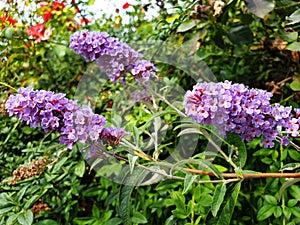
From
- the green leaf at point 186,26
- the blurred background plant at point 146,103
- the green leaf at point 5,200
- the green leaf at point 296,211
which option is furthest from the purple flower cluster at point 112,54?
the green leaf at point 296,211

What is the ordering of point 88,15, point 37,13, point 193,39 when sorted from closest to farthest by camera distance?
point 193,39 → point 37,13 → point 88,15

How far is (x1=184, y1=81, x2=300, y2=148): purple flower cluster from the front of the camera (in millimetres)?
1022

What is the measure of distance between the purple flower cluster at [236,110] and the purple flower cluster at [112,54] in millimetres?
401

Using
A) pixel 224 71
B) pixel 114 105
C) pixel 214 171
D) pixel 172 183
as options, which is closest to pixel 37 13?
pixel 114 105

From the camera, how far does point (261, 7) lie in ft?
5.10

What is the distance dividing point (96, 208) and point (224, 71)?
780 millimetres

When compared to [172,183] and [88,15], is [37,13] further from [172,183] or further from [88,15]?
[172,183]

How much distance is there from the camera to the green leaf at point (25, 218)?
1.20 meters

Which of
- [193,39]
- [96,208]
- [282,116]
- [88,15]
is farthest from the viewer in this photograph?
[88,15]

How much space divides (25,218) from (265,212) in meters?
0.74

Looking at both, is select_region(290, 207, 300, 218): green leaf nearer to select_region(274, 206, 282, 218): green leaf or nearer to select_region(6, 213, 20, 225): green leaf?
select_region(274, 206, 282, 218): green leaf

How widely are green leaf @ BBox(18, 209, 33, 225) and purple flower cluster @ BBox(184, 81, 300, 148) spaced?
0.53 m

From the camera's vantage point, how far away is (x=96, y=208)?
1.56 m

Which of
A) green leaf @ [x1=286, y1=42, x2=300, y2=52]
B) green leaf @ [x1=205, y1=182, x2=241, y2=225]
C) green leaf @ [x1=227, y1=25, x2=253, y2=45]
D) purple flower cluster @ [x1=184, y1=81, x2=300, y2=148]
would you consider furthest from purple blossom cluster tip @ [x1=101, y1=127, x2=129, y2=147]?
green leaf @ [x1=227, y1=25, x2=253, y2=45]
